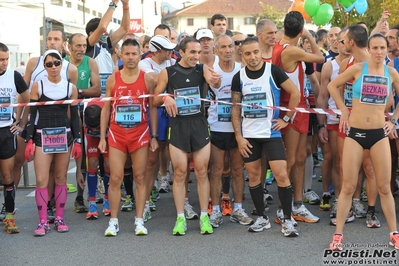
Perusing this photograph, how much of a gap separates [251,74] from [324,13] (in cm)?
790

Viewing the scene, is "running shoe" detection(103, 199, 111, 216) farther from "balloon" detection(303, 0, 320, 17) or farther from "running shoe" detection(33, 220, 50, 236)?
"balloon" detection(303, 0, 320, 17)

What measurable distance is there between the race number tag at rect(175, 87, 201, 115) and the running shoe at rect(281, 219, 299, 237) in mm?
1539

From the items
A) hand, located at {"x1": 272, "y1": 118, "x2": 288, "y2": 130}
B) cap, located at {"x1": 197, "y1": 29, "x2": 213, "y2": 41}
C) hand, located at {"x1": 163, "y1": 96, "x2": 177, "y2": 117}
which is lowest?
hand, located at {"x1": 272, "y1": 118, "x2": 288, "y2": 130}

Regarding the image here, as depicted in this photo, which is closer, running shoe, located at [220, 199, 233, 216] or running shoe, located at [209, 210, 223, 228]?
running shoe, located at [209, 210, 223, 228]

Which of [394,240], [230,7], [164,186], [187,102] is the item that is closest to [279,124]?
[187,102]

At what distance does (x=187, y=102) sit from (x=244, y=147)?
789 millimetres

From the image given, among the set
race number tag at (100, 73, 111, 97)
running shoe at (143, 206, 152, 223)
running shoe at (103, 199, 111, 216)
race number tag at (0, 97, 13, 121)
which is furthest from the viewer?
race number tag at (100, 73, 111, 97)

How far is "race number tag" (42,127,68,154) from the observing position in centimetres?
732

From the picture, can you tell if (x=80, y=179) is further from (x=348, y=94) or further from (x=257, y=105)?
(x=348, y=94)

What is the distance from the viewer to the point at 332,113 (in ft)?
24.4

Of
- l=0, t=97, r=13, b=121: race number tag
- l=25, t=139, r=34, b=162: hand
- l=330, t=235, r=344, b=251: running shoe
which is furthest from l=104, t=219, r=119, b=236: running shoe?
l=330, t=235, r=344, b=251: running shoe

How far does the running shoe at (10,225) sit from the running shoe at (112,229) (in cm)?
106

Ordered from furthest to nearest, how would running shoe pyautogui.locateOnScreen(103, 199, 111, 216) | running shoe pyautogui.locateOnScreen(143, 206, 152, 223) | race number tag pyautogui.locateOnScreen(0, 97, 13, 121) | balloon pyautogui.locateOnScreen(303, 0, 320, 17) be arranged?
balloon pyautogui.locateOnScreen(303, 0, 320, 17)
running shoe pyautogui.locateOnScreen(103, 199, 111, 216)
running shoe pyautogui.locateOnScreen(143, 206, 152, 223)
race number tag pyautogui.locateOnScreen(0, 97, 13, 121)

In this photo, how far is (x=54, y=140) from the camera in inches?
289
